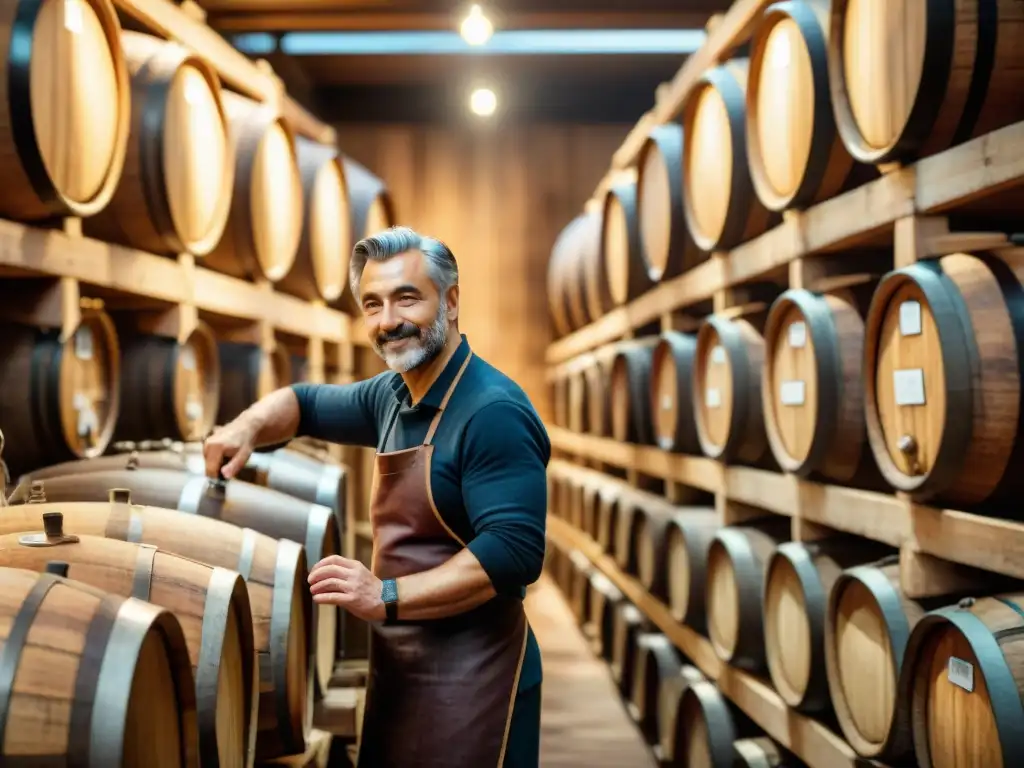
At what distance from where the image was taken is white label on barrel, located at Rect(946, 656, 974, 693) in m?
2.17

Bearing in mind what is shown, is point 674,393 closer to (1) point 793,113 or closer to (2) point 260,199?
(1) point 793,113

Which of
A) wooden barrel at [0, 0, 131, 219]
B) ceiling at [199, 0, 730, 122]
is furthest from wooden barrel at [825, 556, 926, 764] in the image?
ceiling at [199, 0, 730, 122]

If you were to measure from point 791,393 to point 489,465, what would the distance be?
4.74 ft

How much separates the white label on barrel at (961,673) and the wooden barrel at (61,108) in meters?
2.57

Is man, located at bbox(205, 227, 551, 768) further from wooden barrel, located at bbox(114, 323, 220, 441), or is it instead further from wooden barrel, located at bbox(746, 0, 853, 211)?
wooden barrel, located at bbox(114, 323, 220, 441)

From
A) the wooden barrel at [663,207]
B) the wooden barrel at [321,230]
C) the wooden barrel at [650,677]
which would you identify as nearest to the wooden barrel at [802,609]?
the wooden barrel at [650,677]

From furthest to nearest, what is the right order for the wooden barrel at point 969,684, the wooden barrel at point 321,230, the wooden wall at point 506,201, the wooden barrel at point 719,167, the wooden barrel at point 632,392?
the wooden wall at point 506,201, the wooden barrel at point 321,230, the wooden barrel at point 632,392, the wooden barrel at point 719,167, the wooden barrel at point 969,684

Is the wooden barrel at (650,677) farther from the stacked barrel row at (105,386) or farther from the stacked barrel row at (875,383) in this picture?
the stacked barrel row at (105,386)

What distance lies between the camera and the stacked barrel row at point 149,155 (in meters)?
2.85

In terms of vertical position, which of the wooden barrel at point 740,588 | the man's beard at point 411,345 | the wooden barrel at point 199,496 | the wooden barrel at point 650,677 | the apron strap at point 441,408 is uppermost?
the man's beard at point 411,345

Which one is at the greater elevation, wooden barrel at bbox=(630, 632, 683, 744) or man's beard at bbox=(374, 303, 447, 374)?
man's beard at bbox=(374, 303, 447, 374)

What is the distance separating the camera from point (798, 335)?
3.36 meters

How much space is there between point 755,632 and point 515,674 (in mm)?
1674

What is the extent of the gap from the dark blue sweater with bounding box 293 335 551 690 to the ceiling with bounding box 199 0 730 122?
5.34 m
